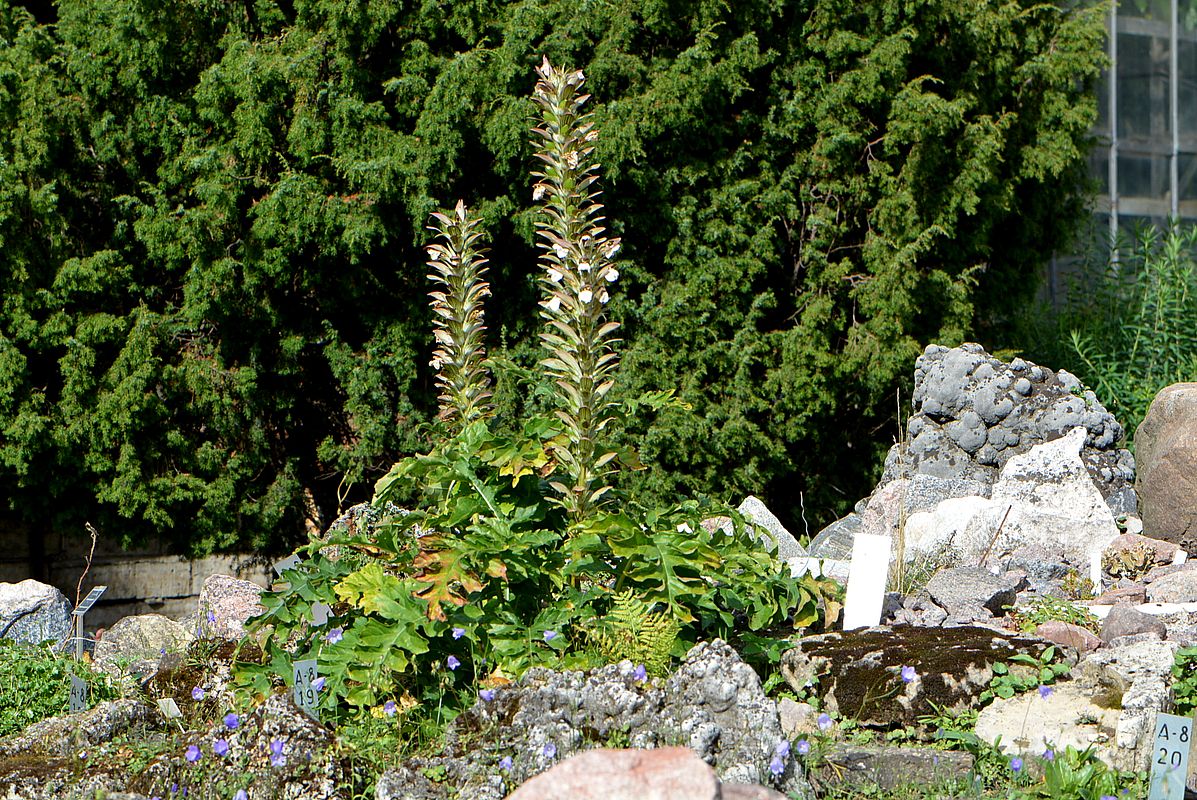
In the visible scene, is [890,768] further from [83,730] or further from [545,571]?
[83,730]

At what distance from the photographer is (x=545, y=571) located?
3.79 m

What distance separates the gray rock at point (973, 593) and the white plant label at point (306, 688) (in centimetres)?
254

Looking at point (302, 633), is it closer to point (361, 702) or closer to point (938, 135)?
point (361, 702)

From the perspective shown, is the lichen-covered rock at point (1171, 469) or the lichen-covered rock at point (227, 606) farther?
the lichen-covered rock at point (1171, 469)

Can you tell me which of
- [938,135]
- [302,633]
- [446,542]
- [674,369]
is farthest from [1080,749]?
[938,135]

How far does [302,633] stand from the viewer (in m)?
4.37

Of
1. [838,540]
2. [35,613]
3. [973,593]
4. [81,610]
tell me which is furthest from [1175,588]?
[35,613]

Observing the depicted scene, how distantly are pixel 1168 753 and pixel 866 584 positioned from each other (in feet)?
4.80

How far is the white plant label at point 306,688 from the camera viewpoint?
11.6 ft

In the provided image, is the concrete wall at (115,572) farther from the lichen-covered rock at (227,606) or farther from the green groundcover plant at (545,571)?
the green groundcover plant at (545,571)

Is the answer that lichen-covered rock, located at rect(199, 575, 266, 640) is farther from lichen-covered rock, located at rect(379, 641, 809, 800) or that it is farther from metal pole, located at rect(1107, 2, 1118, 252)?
metal pole, located at rect(1107, 2, 1118, 252)

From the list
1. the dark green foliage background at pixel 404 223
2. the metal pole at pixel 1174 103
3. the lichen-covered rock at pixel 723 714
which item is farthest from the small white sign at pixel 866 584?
the metal pole at pixel 1174 103

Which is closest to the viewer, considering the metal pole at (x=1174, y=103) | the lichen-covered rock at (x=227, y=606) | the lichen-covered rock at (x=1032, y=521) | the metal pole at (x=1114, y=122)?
the lichen-covered rock at (x=227, y=606)

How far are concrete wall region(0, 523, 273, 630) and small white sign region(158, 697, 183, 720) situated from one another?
4.47 metres
